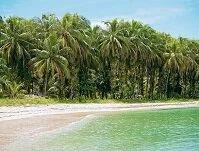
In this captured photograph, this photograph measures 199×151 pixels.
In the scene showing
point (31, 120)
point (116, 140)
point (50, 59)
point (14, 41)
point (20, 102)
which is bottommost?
point (116, 140)

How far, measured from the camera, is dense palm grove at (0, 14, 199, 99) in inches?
2018

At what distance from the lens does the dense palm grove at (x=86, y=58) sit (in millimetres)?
51250

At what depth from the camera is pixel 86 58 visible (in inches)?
2247

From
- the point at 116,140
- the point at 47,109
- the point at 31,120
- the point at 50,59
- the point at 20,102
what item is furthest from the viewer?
the point at 50,59

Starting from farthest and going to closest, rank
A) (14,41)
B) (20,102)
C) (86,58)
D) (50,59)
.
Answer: (86,58)
(14,41)
(50,59)
(20,102)

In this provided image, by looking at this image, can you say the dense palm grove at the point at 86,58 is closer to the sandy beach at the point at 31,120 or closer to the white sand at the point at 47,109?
the white sand at the point at 47,109

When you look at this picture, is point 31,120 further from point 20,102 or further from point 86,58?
point 86,58

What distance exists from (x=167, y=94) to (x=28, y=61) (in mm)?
30709

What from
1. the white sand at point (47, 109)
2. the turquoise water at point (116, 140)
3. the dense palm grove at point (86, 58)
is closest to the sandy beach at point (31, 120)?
the white sand at point (47, 109)

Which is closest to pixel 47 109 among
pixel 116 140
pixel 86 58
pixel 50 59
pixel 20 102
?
pixel 20 102

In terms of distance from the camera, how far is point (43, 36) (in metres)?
56.6

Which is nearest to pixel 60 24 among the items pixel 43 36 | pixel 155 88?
pixel 43 36

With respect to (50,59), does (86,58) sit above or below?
above

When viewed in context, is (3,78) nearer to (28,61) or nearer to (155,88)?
(28,61)
